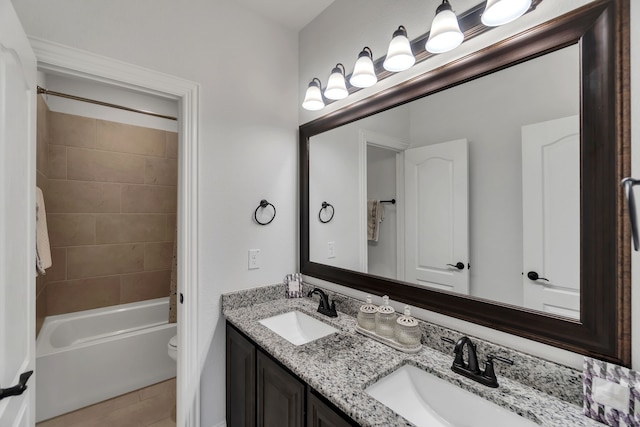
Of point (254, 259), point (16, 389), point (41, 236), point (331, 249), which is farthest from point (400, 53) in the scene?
point (41, 236)

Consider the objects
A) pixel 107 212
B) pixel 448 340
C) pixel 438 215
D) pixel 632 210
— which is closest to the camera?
pixel 632 210

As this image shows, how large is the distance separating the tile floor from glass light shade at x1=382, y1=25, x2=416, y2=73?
8.50ft

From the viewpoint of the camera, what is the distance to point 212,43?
1.66 meters

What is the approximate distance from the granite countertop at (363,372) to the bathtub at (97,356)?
139 cm

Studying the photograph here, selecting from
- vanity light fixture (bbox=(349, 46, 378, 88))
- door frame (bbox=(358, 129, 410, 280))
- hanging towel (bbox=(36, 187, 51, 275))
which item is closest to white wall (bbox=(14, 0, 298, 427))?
door frame (bbox=(358, 129, 410, 280))

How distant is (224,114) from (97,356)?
2.07 metres

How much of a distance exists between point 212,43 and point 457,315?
1.92 meters

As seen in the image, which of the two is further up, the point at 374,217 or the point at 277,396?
the point at 374,217

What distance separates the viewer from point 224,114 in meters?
1.70

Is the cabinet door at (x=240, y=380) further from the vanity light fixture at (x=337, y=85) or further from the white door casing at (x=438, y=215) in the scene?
the vanity light fixture at (x=337, y=85)

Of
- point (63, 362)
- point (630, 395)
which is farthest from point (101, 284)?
point (630, 395)

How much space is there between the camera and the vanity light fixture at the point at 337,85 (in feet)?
5.11

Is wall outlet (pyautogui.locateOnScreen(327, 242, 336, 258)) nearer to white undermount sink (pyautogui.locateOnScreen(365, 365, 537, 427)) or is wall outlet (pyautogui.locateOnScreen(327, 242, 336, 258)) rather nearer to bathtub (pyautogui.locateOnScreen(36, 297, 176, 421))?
white undermount sink (pyautogui.locateOnScreen(365, 365, 537, 427))

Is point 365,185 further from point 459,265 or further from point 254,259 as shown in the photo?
point 254,259
